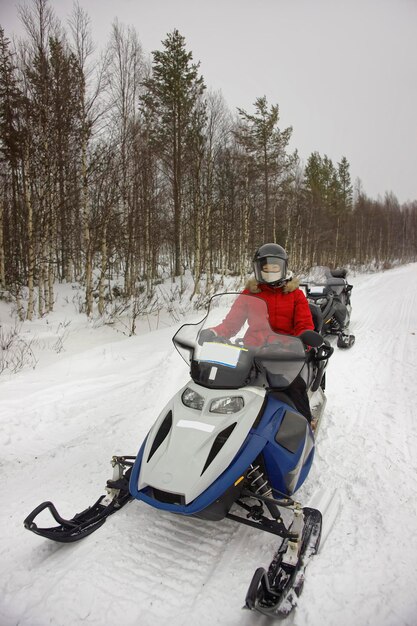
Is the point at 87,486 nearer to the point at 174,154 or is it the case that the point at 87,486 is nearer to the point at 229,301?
the point at 229,301

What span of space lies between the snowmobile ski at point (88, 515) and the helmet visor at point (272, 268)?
2.08 metres

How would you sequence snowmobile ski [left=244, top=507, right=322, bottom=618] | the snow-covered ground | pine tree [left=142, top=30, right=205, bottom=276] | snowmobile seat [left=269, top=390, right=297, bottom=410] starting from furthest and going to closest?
1. pine tree [left=142, top=30, right=205, bottom=276]
2. snowmobile seat [left=269, top=390, right=297, bottom=410]
3. the snow-covered ground
4. snowmobile ski [left=244, top=507, right=322, bottom=618]

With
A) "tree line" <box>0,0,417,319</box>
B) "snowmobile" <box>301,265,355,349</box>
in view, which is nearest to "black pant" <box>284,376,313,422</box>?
"snowmobile" <box>301,265,355,349</box>

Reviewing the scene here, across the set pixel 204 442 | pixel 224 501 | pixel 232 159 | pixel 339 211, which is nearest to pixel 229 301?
pixel 204 442

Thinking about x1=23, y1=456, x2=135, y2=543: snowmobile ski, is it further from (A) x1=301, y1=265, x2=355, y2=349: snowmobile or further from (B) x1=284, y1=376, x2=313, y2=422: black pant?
(A) x1=301, y1=265, x2=355, y2=349: snowmobile

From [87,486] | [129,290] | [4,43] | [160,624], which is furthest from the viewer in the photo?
[129,290]

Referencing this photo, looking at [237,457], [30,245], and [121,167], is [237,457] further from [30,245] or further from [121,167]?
[121,167]

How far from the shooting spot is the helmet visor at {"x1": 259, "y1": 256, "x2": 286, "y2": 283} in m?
3.47

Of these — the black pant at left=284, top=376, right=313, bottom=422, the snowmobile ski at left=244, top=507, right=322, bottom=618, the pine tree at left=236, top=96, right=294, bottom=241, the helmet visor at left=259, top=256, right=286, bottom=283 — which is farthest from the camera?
the pine tree at left=236, top=96, right=294, bottom=241

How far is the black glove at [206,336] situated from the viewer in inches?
107

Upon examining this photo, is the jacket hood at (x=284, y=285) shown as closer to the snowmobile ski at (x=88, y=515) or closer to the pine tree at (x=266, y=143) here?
the snowmobile ski at (x=88, y=515)

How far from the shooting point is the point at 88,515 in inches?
97.6

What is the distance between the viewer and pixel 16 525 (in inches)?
103

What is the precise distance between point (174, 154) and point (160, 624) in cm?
1820
